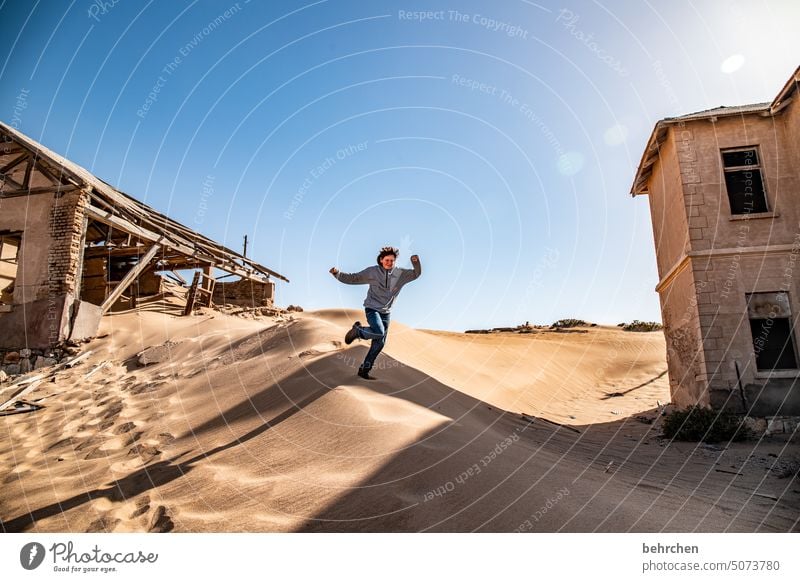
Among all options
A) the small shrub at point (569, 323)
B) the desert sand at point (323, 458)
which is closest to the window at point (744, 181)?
the desert sand at point (323, 458)

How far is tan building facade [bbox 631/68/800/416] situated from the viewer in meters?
8.80

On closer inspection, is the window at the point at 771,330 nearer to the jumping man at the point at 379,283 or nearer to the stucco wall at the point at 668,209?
the stucco wall at the point at 668,209

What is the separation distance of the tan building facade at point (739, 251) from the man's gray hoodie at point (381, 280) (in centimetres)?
697

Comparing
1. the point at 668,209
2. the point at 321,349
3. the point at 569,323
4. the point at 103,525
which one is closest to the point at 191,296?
the point at 321,349

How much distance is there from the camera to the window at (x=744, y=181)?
9.66 meters

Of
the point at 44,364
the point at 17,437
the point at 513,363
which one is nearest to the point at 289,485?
the point at 17,437

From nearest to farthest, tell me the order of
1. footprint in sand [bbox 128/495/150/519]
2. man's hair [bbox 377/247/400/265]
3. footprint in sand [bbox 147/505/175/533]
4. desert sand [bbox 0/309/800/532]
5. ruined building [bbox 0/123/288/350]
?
footprint in sand [bbox 147/505/175/533], desert sand [bbox 0/309/800/532], footprint in sand [bbox 128/495/150/519], man's hair [bbox 377/247/400/265], ruined building [bbox 0/123/288/350]

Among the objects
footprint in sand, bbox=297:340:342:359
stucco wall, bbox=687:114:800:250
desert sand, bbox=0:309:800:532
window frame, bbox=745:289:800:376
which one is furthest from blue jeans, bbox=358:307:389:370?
window frame, bbox=745:289:800:376

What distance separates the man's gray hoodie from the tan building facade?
697 cm

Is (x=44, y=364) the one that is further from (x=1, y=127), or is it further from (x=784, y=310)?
(x=784, y=310)

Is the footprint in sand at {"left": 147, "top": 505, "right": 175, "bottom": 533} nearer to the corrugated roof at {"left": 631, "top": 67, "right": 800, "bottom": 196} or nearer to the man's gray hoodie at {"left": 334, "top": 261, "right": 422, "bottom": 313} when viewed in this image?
the man's gray hoodie at {"left": 334, "top": 261, "right": 422, "bottom": 313}

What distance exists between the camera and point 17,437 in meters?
5.71

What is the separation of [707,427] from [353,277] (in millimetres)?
6969
